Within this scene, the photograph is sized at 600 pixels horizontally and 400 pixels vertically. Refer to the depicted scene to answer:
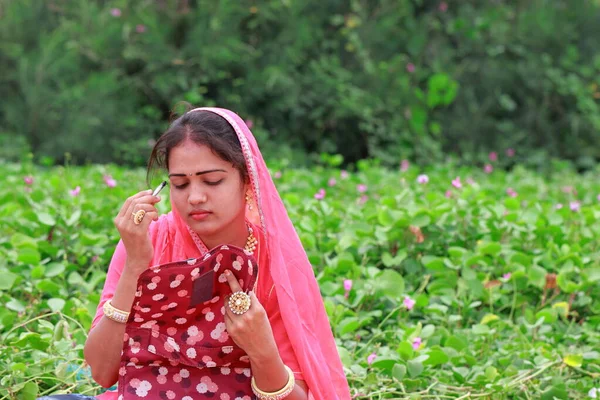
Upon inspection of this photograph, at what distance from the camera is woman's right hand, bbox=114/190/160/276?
6.96 feet

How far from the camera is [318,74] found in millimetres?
7613

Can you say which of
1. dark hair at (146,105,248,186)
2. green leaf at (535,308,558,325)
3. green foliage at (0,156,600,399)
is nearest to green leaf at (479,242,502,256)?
green foliage at (0,156,600,399)

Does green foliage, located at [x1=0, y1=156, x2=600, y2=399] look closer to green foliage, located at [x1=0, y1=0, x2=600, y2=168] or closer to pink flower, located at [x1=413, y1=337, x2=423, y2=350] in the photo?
pink flower, located at [x1=413, y1=337, x2=423, y2=350]

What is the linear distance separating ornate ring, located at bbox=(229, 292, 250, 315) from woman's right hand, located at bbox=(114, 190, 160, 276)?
0.23 metres

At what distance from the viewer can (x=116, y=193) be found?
465cm

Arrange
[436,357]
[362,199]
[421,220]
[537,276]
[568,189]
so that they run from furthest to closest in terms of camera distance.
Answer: [568,189], [362,199], [421,220], [537,276], [436,357]

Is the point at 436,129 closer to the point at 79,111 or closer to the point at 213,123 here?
the point at 79,111

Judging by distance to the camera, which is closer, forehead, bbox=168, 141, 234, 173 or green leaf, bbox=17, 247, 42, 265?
forehead, bbox=168, 141, 234, 173

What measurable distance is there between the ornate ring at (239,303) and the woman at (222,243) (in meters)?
0.02

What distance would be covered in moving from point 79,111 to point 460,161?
2.94 m

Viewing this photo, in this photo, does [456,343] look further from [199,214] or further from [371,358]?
[199,214]

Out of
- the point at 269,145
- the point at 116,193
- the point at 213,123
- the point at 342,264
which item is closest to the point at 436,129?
the point at 269,145

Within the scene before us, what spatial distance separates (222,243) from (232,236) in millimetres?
29

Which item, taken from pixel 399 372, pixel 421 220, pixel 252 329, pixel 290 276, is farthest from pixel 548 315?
pixel 252 329
